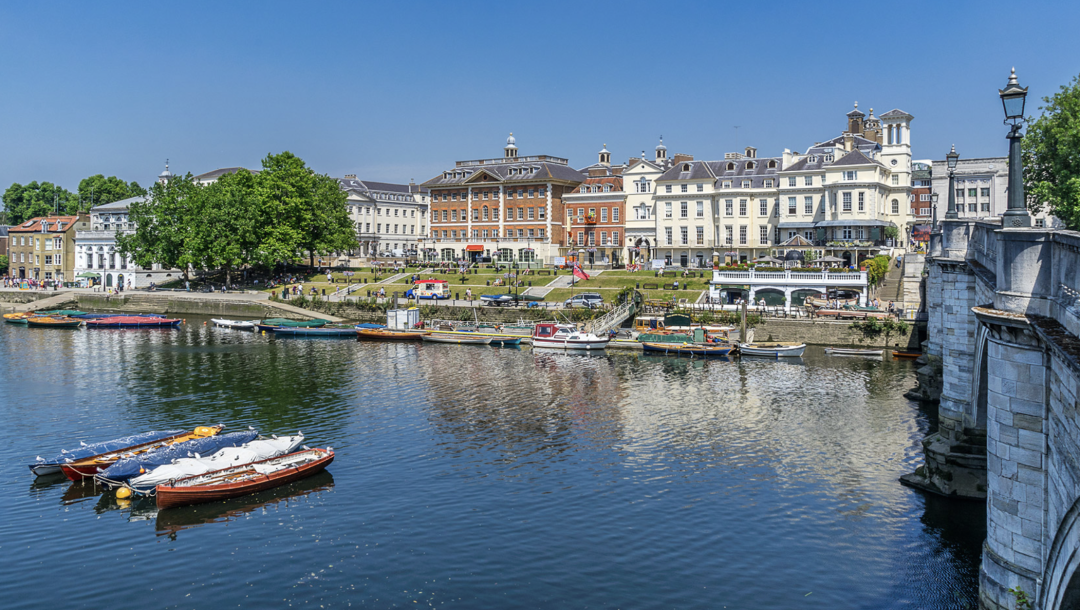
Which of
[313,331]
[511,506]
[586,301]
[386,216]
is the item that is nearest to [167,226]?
[313,331]

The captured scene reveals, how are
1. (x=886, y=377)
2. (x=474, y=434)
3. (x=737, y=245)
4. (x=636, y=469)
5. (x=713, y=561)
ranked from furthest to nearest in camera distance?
(x=737, y=245)
(x=886, y=377)
(x=474, y=434)
(x=636, y=469)
(x=713, y=561)

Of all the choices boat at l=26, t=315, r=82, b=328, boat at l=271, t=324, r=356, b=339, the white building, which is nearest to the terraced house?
the white building

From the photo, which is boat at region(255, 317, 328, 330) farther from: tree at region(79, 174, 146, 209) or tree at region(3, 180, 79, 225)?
tree at region(3, 180, 79, 225)

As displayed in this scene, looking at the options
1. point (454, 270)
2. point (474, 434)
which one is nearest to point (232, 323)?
point (454, 270)

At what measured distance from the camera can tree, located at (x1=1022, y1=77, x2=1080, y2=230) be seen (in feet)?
177

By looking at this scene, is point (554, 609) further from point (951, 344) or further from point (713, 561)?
point (951, 344)

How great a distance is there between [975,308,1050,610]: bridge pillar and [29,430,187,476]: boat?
1230 inches

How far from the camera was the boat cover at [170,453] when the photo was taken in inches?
1228

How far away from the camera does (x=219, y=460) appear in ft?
104

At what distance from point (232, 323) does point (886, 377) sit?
199 ft

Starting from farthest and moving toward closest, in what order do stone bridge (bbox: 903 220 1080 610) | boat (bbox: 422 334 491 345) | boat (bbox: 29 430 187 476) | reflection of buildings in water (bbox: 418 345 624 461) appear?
1. boat (bbox: 422 334 491 345)
2. reflection of buildings in water (bbox: 418 345 624 461)
3. boat (bbox: 29 430 187 476)
4. stone bridge (bbox: 903 220 1080 610)

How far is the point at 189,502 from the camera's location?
97.1 feet

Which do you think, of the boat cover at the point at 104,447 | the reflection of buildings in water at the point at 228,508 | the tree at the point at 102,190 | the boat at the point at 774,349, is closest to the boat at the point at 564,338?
Answer: the boat at the point at 774,349

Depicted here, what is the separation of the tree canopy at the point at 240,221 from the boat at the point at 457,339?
3429 centimetres
